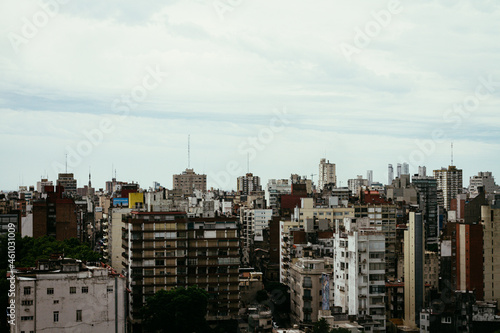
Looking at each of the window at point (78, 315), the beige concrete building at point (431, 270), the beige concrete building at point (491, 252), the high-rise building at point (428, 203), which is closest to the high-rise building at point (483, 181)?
the high-rise building at point (428, 203)

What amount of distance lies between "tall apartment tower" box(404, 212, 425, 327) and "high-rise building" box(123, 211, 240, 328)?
53.6 ft

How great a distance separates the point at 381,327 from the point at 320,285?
472 inches

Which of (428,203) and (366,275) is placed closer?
(366,275)

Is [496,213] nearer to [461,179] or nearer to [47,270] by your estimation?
[47,270]

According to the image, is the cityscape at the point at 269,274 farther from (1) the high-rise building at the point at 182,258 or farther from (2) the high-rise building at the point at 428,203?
(2) the high-rise building at the point at 428,203

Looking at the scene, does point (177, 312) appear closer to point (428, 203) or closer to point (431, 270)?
point (431, 270)

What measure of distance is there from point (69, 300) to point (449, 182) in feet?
497

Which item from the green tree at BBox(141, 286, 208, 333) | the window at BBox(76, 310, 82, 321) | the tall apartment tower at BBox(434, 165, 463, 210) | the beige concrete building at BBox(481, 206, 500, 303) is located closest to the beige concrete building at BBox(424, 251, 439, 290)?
the beige concrete building at BBox(481, 206, 500, 303)

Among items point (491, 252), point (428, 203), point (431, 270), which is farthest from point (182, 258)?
point (428, 203)

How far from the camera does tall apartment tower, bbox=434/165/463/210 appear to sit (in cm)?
17665

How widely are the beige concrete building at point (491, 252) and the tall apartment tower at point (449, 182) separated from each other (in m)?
109

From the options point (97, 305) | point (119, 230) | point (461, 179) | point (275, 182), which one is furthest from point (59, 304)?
point (461, 179)

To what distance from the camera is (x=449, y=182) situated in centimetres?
18012

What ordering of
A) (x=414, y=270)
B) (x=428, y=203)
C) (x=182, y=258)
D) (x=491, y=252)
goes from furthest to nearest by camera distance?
(x=428, y=203)
(x=491, y=252)
(x=414, y=270)
(x=182, y=258)
